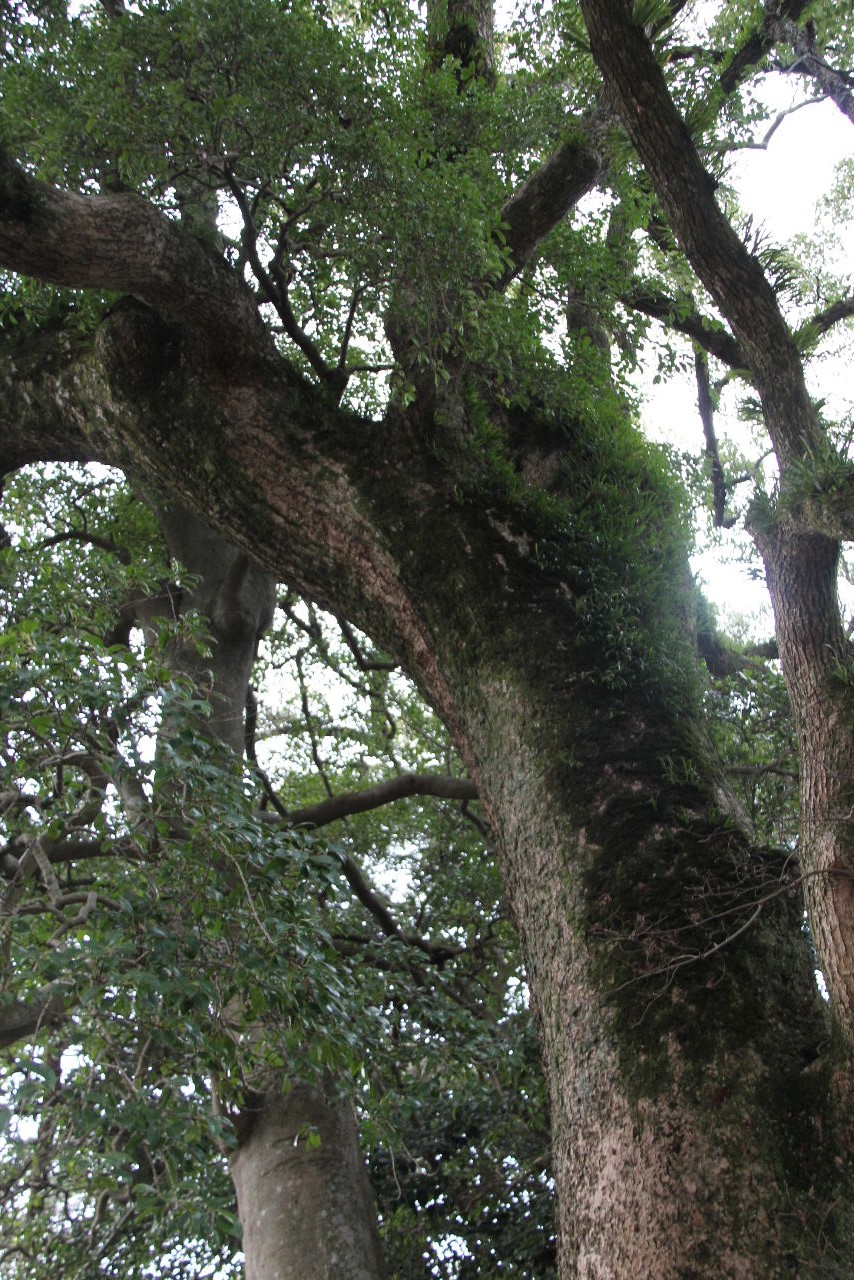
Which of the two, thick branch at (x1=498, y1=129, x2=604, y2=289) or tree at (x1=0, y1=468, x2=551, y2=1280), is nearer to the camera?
tree at (x1=0, y1=468, x2=551, y2=1280)

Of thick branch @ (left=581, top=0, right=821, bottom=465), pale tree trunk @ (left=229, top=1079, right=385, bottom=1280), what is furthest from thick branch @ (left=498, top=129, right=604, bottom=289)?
pale tree trunk @ (left=229, top=1079, right=385, bottom=1280)

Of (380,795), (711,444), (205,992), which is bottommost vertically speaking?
(205,992)

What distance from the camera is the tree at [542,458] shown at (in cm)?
248

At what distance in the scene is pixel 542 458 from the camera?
4.88 meters

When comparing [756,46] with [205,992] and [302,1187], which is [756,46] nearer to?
[205,992]

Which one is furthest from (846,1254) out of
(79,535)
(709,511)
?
(79,535)

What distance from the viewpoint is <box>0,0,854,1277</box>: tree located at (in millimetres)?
2477

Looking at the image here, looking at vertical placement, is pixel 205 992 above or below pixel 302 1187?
above

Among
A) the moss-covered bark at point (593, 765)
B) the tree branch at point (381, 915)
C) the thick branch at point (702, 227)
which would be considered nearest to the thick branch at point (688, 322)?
the moss-covered bark at point (593, 765)

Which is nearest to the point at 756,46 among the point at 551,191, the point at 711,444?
the point at 551,191

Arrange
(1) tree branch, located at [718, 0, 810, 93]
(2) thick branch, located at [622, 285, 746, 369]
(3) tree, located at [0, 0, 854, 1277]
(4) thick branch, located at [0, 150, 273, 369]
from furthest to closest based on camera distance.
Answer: (2) thick branch, located at [622, 285, 746, 369], (1) tree branch, located at [718, 0, 810, 93], (4) thick branch, located at [0, 150, 273, 369], (3) tree, located at [0, 0, 854, 1277]

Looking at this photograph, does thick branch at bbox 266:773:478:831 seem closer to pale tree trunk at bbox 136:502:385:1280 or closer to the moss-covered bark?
pale tree trunk at bbox 136:502:385:1280

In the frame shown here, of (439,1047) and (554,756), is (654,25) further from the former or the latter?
(439,1047)

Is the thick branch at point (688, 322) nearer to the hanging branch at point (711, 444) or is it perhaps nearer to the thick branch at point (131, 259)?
the hanging branch at point (711, 444)
